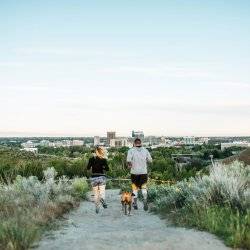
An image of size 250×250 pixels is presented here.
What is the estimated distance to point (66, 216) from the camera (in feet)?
47.8

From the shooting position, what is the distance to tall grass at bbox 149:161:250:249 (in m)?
9.65

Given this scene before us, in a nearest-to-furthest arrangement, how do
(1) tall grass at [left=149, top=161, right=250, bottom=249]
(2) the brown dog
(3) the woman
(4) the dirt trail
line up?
(4) the dirt trail
(1) tall grass at [left=149, top=161, right=250, bottom=249]
(2) the brown dog
(3) the woman

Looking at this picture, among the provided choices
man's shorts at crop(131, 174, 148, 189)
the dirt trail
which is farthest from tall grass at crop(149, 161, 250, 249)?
man's shorts at crop(131, 174, 148, 189)

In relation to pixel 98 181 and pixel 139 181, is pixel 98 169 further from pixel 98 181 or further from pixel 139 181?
pixel 139 181

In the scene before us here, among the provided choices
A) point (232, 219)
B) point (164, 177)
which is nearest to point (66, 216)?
point (232, 219)

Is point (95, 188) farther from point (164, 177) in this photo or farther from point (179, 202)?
point (164, 177)

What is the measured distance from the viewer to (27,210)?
1241cm

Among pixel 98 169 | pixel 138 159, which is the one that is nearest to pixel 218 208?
pixel 138 159

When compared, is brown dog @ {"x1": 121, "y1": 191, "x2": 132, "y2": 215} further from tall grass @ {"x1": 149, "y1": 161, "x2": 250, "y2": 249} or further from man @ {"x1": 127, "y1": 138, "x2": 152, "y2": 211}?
tall grass @ {"x1": 149, "y1": 161, "x2": 250, "y2": 249}

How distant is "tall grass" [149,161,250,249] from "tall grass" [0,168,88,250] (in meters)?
2.88

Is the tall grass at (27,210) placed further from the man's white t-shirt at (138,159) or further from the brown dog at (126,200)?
the man's white t-shirt at (138,159)

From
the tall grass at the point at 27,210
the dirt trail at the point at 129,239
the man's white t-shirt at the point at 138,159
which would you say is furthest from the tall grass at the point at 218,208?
the tall grass at the point at 27,210

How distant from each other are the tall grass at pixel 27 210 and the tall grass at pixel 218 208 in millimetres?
2883

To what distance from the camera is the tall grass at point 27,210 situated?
364 inches
